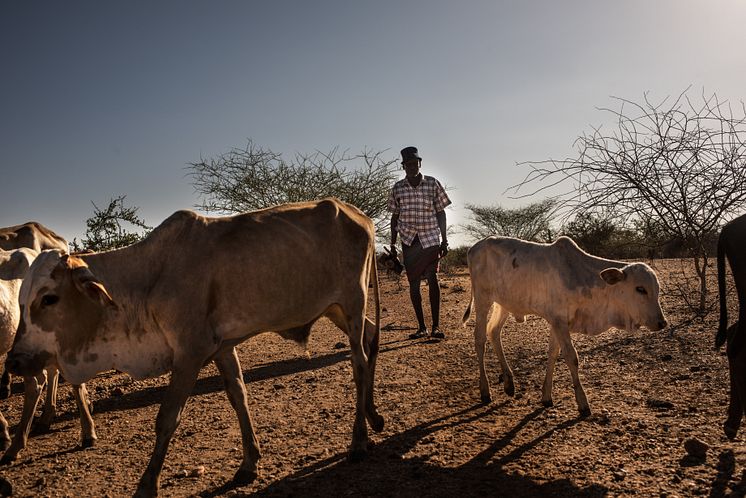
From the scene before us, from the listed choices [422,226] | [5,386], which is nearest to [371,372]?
[422,226]

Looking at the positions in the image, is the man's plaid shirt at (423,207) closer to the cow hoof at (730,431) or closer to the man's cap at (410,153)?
the man's cap at (410,153)

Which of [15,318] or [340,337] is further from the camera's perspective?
[340,337]

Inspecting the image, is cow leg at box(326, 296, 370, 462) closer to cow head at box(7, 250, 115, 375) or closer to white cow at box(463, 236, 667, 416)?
white cow at box(463, 236, 667, 416)

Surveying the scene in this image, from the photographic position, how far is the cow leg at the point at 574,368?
4713 millimetres

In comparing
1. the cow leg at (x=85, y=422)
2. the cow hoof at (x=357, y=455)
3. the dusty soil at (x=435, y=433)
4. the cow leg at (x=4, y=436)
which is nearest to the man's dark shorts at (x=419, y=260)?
the dusty soil at (x=435, y=433)

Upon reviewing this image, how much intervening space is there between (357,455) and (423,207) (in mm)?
4974

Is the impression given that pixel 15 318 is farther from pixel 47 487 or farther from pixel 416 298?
pixel 416 298

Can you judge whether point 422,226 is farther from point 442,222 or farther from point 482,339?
point 482,339

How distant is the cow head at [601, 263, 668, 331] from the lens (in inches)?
199

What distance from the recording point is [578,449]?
158 inches

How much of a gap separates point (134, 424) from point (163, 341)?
177cm

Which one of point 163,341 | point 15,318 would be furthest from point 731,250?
point 15,318

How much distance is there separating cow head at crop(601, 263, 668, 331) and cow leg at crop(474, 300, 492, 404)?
1195mm

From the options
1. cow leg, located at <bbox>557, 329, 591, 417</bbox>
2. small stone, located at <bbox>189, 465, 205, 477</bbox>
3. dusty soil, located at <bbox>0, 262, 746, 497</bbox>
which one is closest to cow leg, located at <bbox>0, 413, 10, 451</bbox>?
dusty soil, located at <bbox>0, 262, 746, 497</bbox>
